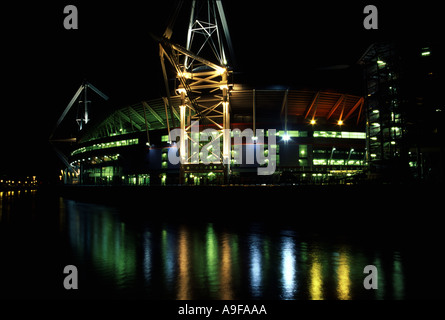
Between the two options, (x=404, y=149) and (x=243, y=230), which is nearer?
(x=243, y=230)

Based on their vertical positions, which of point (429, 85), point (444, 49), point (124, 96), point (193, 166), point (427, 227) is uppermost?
point (124, 96)

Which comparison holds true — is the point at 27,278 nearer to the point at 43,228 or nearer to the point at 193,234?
the point at 193,234

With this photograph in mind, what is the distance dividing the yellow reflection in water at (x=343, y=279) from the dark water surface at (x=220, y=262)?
0.02 metres

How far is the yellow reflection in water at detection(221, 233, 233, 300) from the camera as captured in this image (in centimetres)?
653

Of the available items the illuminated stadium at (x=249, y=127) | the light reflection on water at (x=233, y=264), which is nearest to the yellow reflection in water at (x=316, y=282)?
the light reflection on water at (x=233, y=264)

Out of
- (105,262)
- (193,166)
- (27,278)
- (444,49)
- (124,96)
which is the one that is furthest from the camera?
(124,96)

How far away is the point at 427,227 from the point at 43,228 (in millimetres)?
20229

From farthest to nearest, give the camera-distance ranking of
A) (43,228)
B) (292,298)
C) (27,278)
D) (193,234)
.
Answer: (43,228) < (193,234) < (27,278) < (292,298)

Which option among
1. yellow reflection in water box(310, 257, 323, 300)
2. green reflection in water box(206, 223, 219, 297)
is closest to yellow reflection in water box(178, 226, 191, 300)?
green reflection in water box(206, 223, 219, 297)

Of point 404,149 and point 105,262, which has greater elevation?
point 404,149

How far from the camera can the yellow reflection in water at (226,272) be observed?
21.4 ft

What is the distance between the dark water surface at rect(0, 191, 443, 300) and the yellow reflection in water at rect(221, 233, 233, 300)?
23 millimetres

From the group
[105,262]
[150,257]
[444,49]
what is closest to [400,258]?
[150,257]

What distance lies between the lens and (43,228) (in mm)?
15805
